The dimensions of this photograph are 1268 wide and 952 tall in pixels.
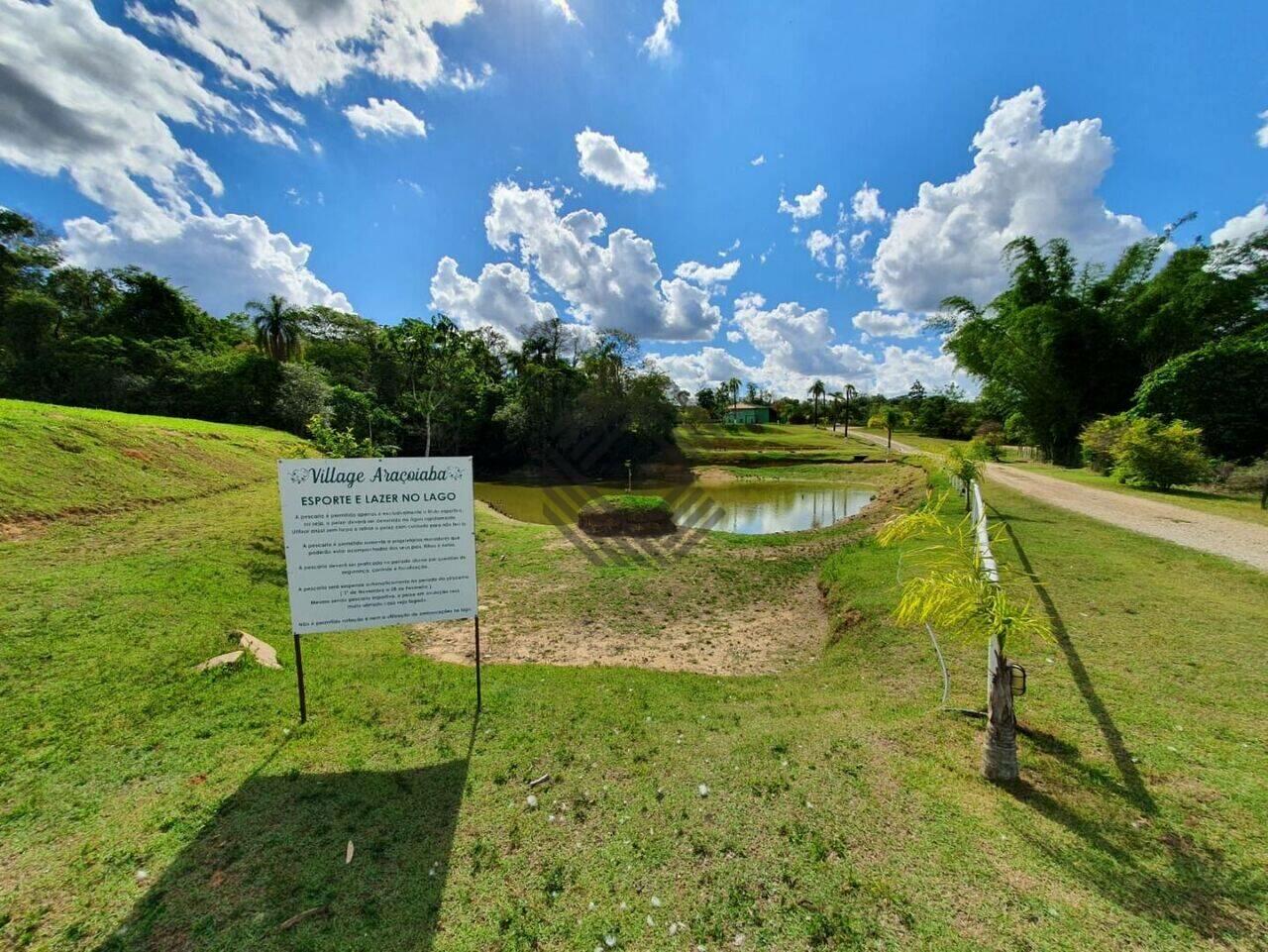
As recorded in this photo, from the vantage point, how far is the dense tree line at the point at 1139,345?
52.2ft

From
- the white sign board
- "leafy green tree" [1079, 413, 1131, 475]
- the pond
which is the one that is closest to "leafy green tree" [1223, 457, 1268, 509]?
"leafy green tree" [1079, 413, 1131, 475]

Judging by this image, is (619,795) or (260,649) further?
(260,649)

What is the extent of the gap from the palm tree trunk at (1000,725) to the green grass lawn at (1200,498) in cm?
1197

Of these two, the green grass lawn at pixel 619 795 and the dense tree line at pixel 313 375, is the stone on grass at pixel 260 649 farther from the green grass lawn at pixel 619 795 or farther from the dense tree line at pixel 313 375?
the dense tree line at pixel 313 375

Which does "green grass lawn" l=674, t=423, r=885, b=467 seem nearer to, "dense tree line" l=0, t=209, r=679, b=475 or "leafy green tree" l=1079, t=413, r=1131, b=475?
"dense tree line" l=0, t=209, r=679, b=475

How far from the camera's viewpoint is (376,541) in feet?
13.3

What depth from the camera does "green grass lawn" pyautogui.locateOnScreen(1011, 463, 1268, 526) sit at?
10.4m

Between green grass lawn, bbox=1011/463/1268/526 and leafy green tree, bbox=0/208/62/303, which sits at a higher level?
leafy green tree, bbox=0/208/62/303

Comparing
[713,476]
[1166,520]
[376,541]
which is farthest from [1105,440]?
[376,541]

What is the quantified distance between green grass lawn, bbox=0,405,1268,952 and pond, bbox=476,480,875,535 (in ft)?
37.4

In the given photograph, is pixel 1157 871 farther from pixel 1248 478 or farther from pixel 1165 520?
pixel 1248 478

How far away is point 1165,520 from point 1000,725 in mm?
11512

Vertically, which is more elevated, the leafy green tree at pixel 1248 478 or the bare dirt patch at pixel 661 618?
the leafy green tree at pixel 1248 478

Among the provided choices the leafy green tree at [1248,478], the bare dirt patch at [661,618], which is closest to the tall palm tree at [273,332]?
the bare dirt patch at [661,618]
